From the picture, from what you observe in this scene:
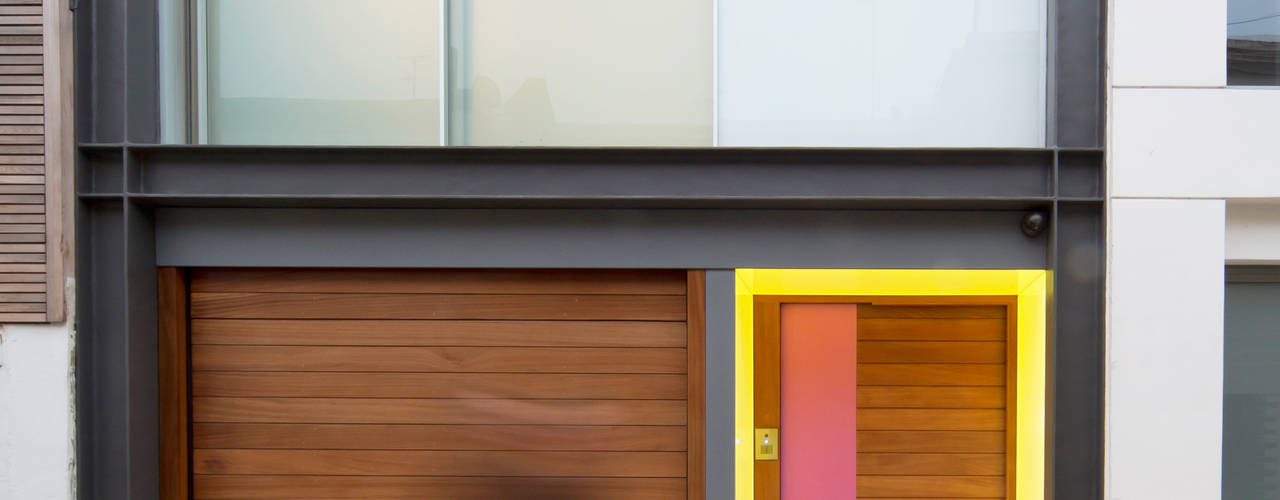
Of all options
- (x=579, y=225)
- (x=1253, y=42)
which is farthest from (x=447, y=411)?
(x=1253, y=42)

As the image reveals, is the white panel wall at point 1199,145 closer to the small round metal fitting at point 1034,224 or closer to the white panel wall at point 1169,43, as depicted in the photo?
the white panel wall at point 1169,43

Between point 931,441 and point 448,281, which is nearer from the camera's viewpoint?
point 448,281

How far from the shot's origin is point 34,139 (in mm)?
3932

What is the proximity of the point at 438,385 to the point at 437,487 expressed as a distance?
63 centimetres

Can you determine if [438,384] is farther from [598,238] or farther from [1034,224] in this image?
[1034,224]

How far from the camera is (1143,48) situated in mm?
3918

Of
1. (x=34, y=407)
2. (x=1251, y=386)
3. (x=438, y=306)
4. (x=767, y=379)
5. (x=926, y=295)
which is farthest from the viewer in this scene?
(x=767, y=379)

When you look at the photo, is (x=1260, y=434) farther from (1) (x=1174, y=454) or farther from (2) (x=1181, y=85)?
(2) (x=1181, y=85)

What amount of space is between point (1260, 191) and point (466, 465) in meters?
4.78

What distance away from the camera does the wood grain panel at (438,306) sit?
4336 mm

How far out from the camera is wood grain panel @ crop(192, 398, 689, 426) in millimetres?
4340

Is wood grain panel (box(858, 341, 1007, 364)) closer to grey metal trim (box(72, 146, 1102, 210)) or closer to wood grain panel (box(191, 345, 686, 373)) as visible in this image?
grey metal trim (box(72, 146, 1102, 210))

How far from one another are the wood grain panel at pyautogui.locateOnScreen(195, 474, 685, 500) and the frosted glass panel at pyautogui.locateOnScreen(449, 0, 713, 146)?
2.07 metres

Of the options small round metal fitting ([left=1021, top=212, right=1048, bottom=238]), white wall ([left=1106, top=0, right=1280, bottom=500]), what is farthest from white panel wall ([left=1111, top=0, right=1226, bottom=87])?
small round metal fitting ([left=1021, top=212, right=1048, bottom=238])
